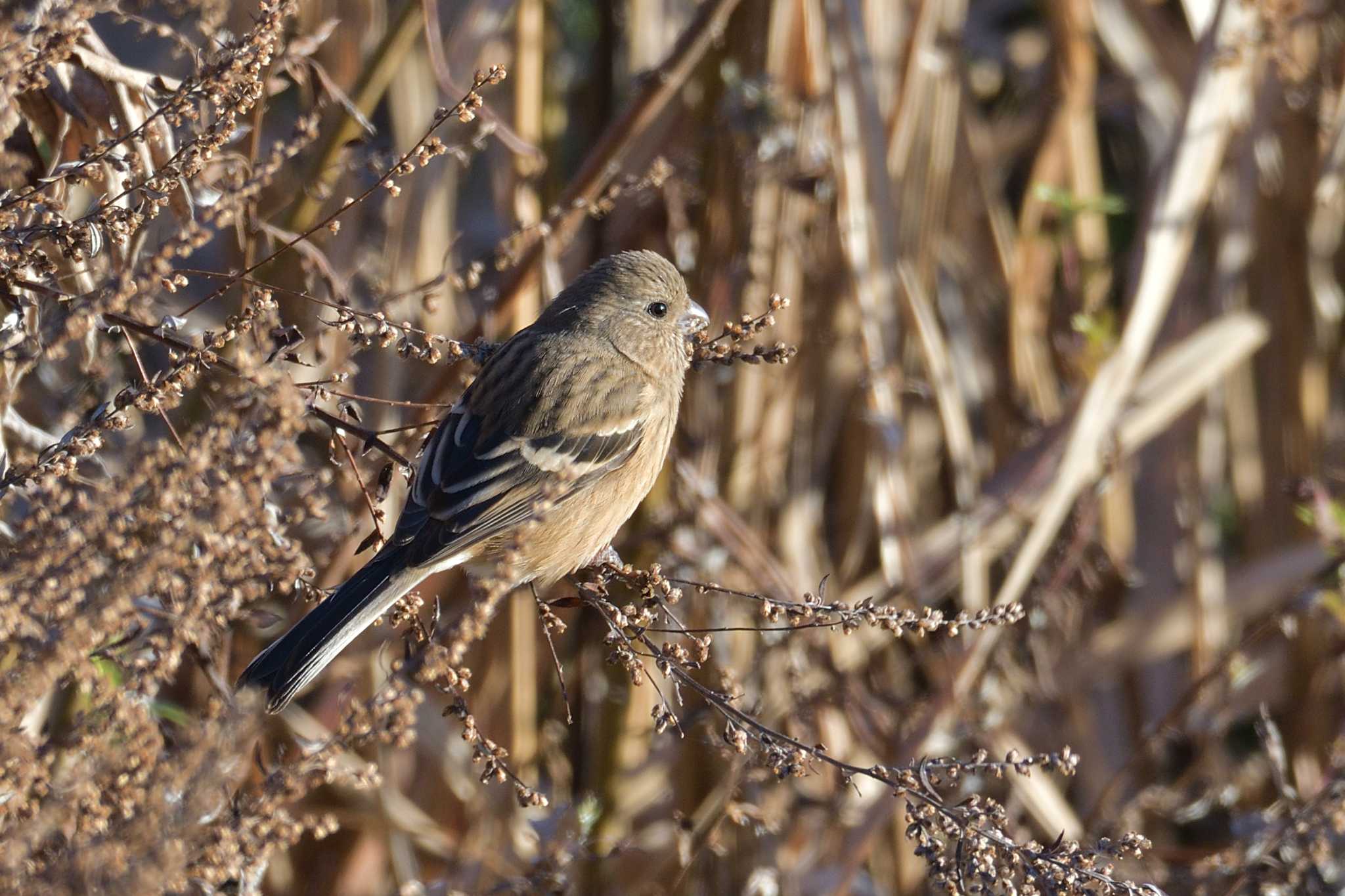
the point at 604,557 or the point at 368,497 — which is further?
the point at 604,557

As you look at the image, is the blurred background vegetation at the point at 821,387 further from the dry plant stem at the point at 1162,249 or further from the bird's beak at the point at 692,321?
the bird's beak at the point at 692,321

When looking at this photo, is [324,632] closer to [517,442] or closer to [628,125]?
[517,442]

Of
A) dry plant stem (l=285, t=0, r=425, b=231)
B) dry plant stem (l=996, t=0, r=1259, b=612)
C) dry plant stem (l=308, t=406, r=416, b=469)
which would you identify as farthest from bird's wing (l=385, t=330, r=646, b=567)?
dry plant stem (l=996, t=0, r=1259, b=612)

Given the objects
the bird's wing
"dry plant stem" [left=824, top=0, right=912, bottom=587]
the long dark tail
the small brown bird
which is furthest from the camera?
"dry plant stem" [left=824, top=0, right=912, bottom=587]

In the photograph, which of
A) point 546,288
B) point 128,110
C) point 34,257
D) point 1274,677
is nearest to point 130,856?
point 34,257

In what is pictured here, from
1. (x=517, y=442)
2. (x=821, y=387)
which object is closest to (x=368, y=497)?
(x=517, y=442)

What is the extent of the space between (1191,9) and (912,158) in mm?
1040

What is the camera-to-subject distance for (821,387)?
426 cm

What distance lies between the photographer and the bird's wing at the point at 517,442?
273cm

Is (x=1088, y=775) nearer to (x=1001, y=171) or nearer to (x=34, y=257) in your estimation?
(x=1001, y=171)

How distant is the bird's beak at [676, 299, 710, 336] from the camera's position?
3.34m

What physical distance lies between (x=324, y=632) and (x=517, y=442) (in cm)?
70

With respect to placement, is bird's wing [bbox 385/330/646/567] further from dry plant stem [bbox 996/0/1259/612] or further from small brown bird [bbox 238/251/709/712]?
dry plant stem [bbox 996/0/1259/612]

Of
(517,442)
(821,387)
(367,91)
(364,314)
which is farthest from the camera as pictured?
(821,387)
